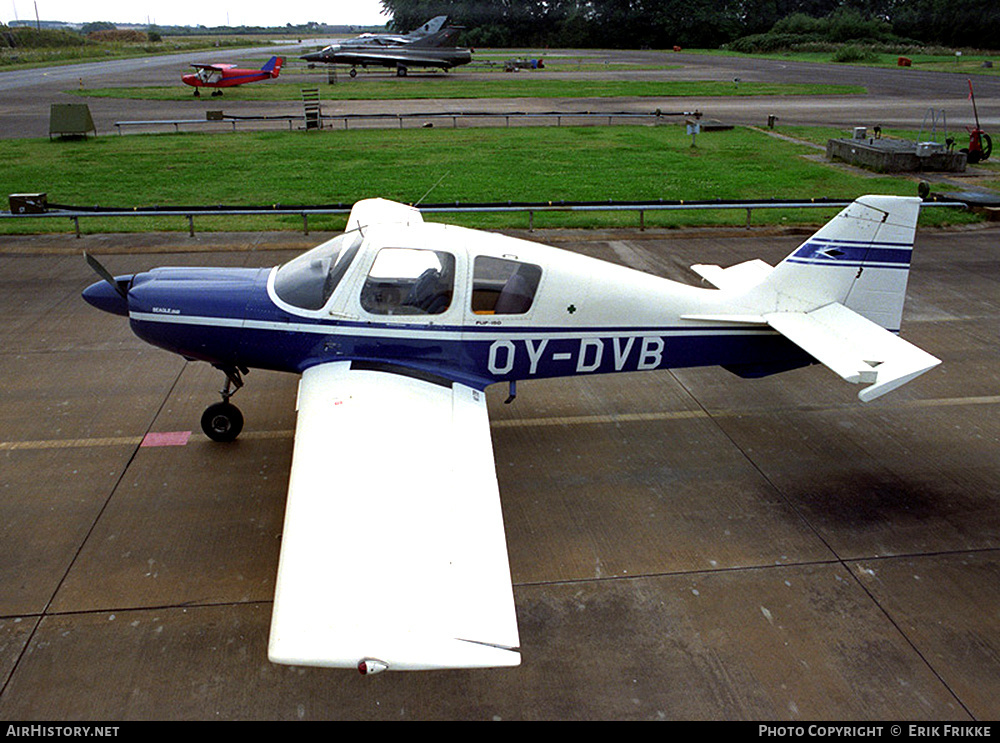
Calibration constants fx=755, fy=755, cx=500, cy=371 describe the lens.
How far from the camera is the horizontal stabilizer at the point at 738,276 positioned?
8164mm

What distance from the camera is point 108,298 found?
7.62m

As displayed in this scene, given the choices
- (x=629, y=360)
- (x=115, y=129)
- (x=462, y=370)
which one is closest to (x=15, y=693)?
(x=462, y=370)

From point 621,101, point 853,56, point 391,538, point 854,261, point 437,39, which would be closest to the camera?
point 391,538

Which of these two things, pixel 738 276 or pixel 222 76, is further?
pixel 222 76

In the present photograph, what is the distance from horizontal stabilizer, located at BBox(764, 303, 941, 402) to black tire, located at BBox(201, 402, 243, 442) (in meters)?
5.61

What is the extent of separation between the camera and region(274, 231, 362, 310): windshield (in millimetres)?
7195

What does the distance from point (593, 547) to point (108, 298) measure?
5.38 m

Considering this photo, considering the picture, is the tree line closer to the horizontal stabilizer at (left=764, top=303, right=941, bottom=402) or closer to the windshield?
the horizontal stabilizer at (left=764, top=303, right=941, bottom=402)

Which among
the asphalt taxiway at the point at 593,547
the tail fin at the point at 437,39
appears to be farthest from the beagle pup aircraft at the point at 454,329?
the tail fin at the point at 437,39

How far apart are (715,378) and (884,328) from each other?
2.52 metres

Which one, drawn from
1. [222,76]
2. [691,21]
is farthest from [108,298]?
[691,21]

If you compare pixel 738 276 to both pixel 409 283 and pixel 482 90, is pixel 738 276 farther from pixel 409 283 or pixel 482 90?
pixel 482 90

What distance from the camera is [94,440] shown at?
8.02 m

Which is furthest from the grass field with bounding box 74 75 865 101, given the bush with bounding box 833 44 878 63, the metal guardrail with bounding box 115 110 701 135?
the bush with bounding box 833 44 878 63
